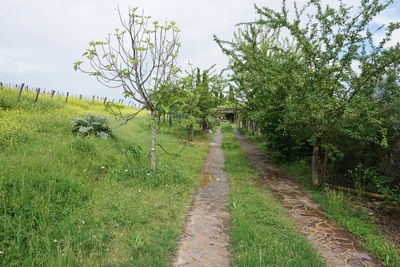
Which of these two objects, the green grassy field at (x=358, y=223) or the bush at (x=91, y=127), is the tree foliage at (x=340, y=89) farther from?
the bush at (x=91, y=127)

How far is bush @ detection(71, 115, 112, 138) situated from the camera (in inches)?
405

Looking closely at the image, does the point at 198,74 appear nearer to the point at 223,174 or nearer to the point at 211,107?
the point at 211,107

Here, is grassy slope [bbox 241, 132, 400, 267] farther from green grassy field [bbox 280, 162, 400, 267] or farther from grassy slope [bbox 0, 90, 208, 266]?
grassy slope [bbox 0, 90, 208, 266]

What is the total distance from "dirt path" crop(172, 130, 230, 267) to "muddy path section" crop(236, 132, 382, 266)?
139 centimetres

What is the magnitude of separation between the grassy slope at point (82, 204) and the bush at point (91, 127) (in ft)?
4.27

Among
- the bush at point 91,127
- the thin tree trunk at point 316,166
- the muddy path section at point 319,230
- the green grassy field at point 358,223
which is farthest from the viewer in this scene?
the bush at point 91,127

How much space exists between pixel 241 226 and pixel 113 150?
4.87m

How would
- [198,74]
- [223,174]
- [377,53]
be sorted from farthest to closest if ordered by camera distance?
1. [198,74]
2. [223,174]
3. [377,53]

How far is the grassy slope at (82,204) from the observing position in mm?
4195

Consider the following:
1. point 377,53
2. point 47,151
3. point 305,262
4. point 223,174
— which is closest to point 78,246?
point 305,262

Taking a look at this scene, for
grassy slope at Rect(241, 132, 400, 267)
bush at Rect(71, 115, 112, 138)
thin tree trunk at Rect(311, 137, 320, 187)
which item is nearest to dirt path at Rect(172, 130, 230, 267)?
grassy slope at Rect(241, 132, 400, 267)

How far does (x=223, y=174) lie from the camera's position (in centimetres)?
1054

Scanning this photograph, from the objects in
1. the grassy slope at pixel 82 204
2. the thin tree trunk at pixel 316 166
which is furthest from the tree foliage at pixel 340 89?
the grassy slope at pixel 82 204

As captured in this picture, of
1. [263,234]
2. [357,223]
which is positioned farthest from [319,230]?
[263,234]
